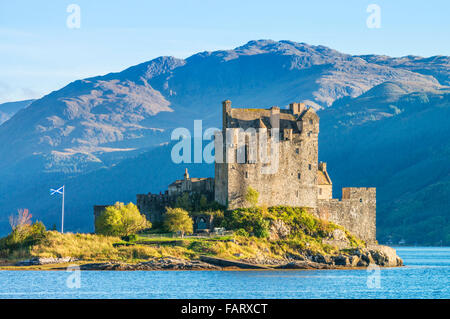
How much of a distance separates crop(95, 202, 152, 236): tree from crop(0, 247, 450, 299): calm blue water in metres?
9.60

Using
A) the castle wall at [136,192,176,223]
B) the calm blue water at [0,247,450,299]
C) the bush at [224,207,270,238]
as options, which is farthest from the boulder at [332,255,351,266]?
the castle wall at [136,192,176,223]

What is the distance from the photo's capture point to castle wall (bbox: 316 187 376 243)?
116188 millimetres

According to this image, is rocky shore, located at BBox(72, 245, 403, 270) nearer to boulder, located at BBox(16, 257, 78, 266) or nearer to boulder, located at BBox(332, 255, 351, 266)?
boulder, located at BBox(332, 255, 351, 266)

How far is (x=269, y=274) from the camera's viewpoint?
312 feet

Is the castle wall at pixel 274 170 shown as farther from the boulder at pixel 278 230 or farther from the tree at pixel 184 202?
the tree at pixel 184 202

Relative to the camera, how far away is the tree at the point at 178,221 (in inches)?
4114

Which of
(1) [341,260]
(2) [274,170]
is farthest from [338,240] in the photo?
(2) [274,170]

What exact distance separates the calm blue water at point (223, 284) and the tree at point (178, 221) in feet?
24.9

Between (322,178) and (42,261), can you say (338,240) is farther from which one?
(42,261)

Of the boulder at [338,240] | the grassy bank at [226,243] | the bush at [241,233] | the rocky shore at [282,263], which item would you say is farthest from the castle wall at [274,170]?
the rocky shore at [282,263]
